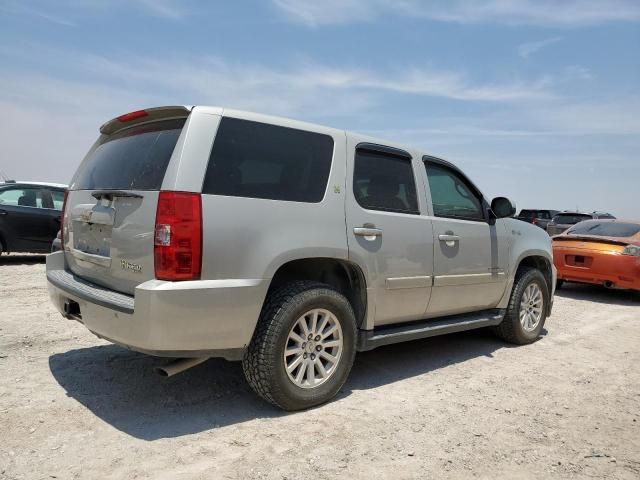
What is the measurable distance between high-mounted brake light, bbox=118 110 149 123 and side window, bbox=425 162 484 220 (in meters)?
2.41

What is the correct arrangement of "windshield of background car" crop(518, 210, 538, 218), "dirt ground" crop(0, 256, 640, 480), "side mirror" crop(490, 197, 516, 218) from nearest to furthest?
1. "dirt ground" crop(0, 256, 640, 480)
2. "side mirror" crop(490, 197, 516, 218)
3. "windshield of background car" crop(518, 210, 538, 218)

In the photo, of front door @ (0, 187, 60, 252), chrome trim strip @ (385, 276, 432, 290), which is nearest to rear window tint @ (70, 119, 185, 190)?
chrome trim strip @ (385, 276, 432, 290)

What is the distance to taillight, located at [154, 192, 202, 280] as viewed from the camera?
291 centimetres

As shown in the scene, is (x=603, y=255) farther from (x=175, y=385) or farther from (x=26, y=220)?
(x=26, y=220)

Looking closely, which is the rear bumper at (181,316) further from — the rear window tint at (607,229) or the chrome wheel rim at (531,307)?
the rear window tint at (607,229)

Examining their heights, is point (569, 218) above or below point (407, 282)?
above

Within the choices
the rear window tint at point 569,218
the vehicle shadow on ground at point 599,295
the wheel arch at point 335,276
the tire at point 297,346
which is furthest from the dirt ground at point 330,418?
the rear window tint at point 569,218

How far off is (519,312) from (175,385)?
3566 mm

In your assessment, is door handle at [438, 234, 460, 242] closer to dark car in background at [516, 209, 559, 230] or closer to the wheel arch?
the wheel arch

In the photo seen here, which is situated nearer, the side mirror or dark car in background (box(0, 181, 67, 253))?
the side mirror

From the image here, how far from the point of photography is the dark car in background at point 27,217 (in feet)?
32.4

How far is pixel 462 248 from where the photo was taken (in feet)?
15.3

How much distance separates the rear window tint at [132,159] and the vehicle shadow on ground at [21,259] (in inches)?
292

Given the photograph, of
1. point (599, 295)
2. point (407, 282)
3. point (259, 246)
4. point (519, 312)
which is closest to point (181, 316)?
point (259, 246)
